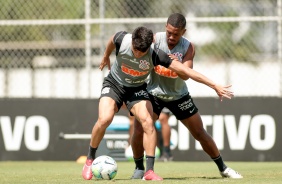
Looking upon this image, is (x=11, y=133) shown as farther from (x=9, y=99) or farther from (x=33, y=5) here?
(x=33, y=5)

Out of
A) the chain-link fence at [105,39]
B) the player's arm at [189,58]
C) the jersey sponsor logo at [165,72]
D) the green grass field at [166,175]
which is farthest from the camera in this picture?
the chain-link fence at [105,39]

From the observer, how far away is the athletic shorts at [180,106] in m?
11.3

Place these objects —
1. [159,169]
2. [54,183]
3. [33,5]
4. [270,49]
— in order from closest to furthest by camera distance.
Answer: [54,183]
[159,169]
[33,5]
[270,49]

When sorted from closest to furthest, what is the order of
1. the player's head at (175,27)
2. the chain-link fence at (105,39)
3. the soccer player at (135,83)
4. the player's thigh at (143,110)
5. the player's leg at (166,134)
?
1. the soccer player at (135,83)
2. the player's thigh at (143,110)
3. the player's head at (175,27)
4. the player's leg at (166,134)
5. the chain-link fence at (105,39)

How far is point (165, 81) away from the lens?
1139 centimetres

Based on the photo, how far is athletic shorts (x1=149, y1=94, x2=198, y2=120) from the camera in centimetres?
1129

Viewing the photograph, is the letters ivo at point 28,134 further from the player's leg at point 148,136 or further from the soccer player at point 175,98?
the player's leg at point 148,136

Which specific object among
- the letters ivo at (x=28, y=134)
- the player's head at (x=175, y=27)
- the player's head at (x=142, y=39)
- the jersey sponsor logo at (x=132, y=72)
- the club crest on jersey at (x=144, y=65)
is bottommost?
the letters ivo at (x=28, y=134)

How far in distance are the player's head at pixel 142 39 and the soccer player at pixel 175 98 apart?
698 millimetres

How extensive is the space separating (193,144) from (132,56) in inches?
254

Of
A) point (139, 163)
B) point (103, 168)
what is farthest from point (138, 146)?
point (103, 168)

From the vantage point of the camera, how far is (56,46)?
62.7ft

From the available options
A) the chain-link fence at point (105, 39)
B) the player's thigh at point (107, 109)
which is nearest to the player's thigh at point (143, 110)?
the player's thigh at point (107, 109)

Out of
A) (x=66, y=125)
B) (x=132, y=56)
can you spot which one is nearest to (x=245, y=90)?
(x=66, y=125)
